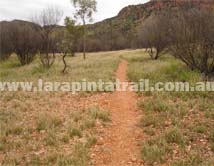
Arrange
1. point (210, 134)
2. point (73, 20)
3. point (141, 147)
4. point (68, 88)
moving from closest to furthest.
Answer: point (141, 147)
point (210, 134)
point (68, 88)
point (73, 20)

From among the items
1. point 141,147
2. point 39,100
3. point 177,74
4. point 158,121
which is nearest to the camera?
point 141,147

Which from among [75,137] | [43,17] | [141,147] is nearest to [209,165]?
[141,147]

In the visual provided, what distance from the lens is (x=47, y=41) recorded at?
1025 inches

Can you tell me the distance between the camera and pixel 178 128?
277 inches

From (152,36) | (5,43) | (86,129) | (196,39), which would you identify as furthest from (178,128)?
(5,43)

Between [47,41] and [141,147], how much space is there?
70.6 ft

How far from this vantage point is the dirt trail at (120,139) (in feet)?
19.0

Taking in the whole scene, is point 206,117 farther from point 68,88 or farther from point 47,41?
point 47,41

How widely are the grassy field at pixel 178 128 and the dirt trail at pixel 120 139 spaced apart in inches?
10.0

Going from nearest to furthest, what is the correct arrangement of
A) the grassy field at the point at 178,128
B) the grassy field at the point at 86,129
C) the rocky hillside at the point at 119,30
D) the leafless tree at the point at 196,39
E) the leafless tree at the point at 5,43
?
the grassy field at the point at 178,128 < the grassy field at the point at 86,129 < the leafless tree at the point at 196,39 < the leafless tree at the point at 5,43 < the rocky hillside at the point at 119,30

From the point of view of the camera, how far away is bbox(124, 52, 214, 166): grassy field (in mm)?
5672

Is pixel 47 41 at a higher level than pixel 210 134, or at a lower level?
higher

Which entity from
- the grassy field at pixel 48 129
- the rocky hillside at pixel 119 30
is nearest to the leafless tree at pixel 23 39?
the grassy field at pixel 48 129

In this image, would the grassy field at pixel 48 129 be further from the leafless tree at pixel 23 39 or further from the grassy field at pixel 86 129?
the leafless tree at pixel 23 39
